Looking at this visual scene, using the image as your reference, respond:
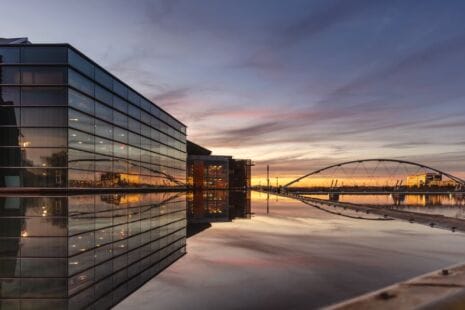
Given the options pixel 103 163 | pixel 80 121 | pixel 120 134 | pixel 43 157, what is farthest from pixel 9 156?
pixel 120 134

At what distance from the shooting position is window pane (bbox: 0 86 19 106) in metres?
63.4

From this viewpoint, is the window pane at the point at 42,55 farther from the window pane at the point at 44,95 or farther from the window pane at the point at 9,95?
the window pane at the point at 9,95

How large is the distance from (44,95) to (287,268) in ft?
200

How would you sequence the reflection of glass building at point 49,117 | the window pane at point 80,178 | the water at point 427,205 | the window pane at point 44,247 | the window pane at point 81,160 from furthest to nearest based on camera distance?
1. the window pane at point 80,178
2. the window pane at point 81,160
3. the reflection of glass building at point 49,117
4. the water at point 427,205
5. the window pane at point 44,247

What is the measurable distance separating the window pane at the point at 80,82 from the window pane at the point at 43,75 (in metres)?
1.14

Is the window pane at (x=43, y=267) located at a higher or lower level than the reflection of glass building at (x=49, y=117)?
lower

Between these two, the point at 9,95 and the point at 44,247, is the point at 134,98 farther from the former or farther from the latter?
the point at 44,247

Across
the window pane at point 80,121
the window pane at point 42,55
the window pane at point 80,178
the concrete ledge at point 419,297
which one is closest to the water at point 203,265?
the concrete ledge at point 419,297

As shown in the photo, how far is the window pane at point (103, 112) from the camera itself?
72562 mm

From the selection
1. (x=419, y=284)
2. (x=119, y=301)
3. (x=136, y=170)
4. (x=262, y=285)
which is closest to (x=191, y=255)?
(x=262, y=285)

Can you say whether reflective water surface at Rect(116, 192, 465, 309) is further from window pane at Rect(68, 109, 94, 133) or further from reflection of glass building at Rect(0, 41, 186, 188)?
window pane at Rect(68, 109, 94, 133)

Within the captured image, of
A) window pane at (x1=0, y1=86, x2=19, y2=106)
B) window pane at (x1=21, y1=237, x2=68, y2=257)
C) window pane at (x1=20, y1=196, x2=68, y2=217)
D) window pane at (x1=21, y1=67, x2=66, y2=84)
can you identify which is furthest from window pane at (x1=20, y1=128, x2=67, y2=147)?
window pane at (x1=21, y1=237, x2=68, y2=257)

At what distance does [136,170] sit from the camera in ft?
297

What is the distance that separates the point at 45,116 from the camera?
2509 inches
